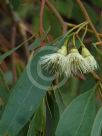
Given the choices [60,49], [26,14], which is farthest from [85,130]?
[26,14]

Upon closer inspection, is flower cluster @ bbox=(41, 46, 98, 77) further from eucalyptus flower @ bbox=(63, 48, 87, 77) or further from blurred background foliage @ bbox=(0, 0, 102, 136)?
blurred background foliage @ bbox=(0, 0, 102, 136)

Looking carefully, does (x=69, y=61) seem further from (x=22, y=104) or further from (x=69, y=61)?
(x=22, y=104)

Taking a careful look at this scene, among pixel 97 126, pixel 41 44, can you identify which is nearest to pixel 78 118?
pixel 97 126

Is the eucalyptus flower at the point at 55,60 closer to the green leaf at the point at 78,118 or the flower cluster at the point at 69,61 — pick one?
the flower cluster at the point at 69,61

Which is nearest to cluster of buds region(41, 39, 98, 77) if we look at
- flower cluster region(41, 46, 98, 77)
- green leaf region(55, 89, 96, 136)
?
flower cluster region(41, 46, 98, 77)

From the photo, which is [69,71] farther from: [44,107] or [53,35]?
[53,35]
